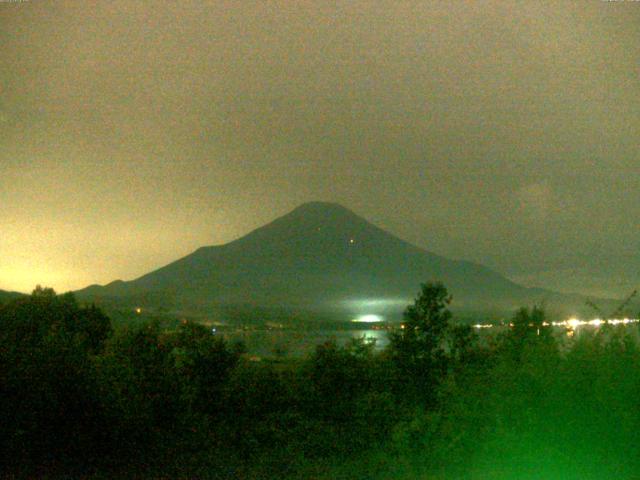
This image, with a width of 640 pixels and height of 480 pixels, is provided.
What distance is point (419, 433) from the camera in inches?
341

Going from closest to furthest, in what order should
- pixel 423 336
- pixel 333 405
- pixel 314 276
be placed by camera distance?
pixel 333 405
pixel 423 336
pixel 314 276

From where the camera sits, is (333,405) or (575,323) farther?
(333,405)

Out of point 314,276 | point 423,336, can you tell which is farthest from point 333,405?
point 314,276

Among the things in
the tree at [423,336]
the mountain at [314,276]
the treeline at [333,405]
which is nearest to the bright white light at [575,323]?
the treeline at [333,405]

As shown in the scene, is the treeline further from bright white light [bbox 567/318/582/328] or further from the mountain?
the mountain

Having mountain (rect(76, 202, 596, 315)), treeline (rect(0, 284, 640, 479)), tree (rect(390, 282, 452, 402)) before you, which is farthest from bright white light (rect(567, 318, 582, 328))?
mountain (rect(76, 202, 596, 315))

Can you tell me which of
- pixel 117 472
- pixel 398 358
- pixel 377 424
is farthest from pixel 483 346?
pixel 117 472

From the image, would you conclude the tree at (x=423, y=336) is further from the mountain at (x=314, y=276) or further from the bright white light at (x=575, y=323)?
the mountain at (x=314, y=276)

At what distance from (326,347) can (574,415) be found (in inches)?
268

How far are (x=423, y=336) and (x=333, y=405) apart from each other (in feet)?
6.72

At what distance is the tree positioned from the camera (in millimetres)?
13312

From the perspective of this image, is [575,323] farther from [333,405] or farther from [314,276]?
[314,276]

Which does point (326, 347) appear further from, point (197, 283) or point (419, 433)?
point (197, 283)

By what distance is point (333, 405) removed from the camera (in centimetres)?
1315
